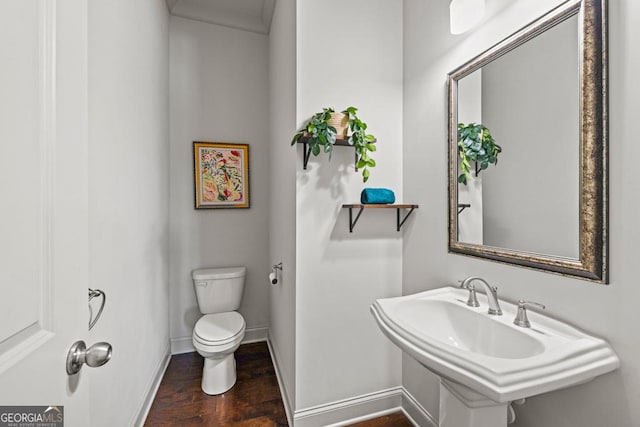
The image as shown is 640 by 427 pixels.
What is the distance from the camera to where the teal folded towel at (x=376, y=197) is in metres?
1.46

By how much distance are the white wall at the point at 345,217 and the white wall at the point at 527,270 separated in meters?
0.10

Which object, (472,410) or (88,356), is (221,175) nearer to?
(88,356)

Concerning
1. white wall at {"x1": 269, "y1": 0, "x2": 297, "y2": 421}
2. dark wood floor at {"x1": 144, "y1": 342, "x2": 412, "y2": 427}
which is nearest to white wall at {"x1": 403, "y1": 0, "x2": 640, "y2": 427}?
white wall at {"x1": 269, "y1": 0, "x2": 297, "y2": 421}

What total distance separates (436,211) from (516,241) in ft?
1.37

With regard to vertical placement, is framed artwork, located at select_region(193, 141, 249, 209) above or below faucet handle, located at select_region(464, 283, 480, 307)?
above

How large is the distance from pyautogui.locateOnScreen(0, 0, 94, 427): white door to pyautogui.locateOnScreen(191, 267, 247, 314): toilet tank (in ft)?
5.22

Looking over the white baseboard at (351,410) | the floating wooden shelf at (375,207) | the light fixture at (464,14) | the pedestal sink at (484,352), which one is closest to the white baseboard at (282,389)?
the white baseboard at (351,410)

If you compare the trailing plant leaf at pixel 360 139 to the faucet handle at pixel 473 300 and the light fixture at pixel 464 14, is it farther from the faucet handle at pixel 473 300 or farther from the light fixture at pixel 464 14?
the faucet handle at pixel 473 300

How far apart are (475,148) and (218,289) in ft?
6.60

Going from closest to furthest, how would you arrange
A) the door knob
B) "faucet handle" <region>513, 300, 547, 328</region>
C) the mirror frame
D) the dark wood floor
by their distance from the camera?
the door knob
the mirror frame
"faucet handle" <region>513, 300, 547, 328</region>
the dark wood floor

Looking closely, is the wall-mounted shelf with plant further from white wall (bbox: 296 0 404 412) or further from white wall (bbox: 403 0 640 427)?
white wall (bbox: 403 0 640 427)

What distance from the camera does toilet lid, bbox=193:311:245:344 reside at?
5.80 ft

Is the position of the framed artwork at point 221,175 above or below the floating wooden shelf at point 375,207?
above

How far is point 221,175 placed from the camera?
94.0 inches
